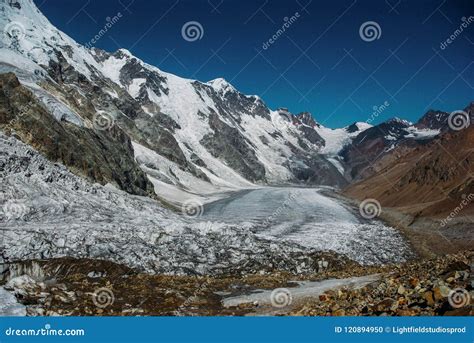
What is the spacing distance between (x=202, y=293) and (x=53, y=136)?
3585 cm

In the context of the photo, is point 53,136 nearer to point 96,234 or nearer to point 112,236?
point 96,234

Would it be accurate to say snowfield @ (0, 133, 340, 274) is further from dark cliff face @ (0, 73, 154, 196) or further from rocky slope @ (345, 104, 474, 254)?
rocky slope @ (345, 104, 474, 254)

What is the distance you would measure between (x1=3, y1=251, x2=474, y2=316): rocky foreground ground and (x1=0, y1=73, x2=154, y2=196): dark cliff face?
2766 centimetres

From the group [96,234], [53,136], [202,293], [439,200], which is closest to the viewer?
[202,293]

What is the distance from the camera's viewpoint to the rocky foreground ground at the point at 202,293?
12820 mm

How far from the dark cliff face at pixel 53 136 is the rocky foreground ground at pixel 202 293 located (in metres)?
27.7

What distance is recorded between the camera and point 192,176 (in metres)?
155

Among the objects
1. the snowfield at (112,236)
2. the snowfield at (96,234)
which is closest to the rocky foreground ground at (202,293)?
the snowfield at (96,234)

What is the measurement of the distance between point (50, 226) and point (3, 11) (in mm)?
121686

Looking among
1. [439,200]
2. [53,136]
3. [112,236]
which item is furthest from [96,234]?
[439,200]

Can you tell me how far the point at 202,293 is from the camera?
18.9 m

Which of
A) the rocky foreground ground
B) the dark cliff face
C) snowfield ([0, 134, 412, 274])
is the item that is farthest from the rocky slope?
the dark cliff face

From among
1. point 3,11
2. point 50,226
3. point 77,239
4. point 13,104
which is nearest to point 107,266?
point 77,239

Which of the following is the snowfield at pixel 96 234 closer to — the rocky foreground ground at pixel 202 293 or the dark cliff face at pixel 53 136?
the rocky foreground ground at pixel 202 293
